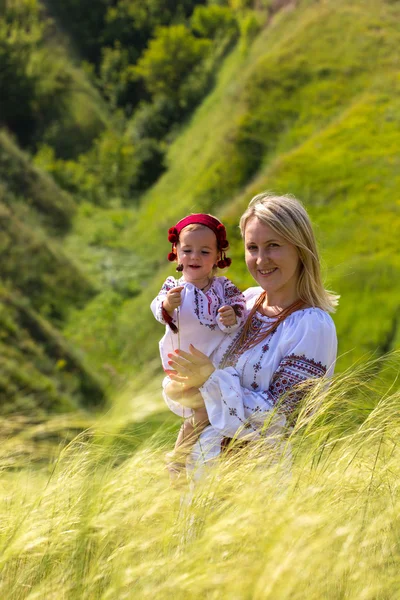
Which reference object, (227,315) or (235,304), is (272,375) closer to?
(227,315)

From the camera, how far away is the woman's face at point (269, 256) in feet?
10.8

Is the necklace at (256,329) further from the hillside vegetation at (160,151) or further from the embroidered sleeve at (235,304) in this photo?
the hillside vegetation at (160,151)

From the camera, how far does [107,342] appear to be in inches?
1106

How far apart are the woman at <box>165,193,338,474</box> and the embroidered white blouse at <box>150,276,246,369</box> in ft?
0.47

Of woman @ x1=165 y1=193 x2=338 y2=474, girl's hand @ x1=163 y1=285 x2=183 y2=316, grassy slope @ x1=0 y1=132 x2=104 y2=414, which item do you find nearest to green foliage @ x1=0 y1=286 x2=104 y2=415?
grassy slope @ x1=0 y1=132 x2=104 y2=414

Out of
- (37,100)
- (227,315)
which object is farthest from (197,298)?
(37,100)

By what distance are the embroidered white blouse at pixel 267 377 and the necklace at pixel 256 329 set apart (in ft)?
0.11

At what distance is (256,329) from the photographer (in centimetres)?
347

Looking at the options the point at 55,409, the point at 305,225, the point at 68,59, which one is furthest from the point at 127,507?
the point at 68,59

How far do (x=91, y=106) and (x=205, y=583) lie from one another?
165ft

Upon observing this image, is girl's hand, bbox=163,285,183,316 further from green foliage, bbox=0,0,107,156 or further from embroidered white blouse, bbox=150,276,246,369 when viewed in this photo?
green foliage, bbox=0,0,107,156

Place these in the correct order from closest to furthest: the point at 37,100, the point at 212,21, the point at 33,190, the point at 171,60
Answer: the point at 33,190, the point at 37,100, the point at 171,60, the point at 212,21

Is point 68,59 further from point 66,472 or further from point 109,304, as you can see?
point 66,472

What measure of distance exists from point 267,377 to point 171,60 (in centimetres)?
5017
